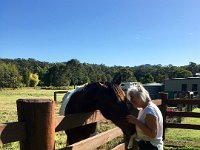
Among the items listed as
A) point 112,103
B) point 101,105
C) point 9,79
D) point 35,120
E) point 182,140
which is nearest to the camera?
point 35,120

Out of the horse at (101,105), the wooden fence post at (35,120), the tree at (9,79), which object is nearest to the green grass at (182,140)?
the horse at (101,105)

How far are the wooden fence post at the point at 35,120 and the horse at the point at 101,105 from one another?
4.11 ft

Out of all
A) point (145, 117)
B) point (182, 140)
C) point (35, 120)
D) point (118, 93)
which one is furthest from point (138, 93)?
point (182, 140)

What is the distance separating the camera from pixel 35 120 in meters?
3.07

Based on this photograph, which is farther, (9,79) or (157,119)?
(9,79)

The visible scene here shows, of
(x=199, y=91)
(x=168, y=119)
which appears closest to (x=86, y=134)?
(x=168, y=119)

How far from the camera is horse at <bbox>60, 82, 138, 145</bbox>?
4.21 meters

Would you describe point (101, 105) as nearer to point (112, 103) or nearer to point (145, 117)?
point (112, 103)

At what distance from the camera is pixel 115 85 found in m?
4.58

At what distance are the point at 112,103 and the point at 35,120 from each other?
1.48 metres

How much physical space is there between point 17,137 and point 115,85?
190 cm

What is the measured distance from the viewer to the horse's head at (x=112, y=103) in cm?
418

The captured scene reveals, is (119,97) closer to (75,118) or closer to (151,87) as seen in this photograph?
(75,118)

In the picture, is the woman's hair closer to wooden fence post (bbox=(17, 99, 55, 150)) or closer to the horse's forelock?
the horse's forelock
